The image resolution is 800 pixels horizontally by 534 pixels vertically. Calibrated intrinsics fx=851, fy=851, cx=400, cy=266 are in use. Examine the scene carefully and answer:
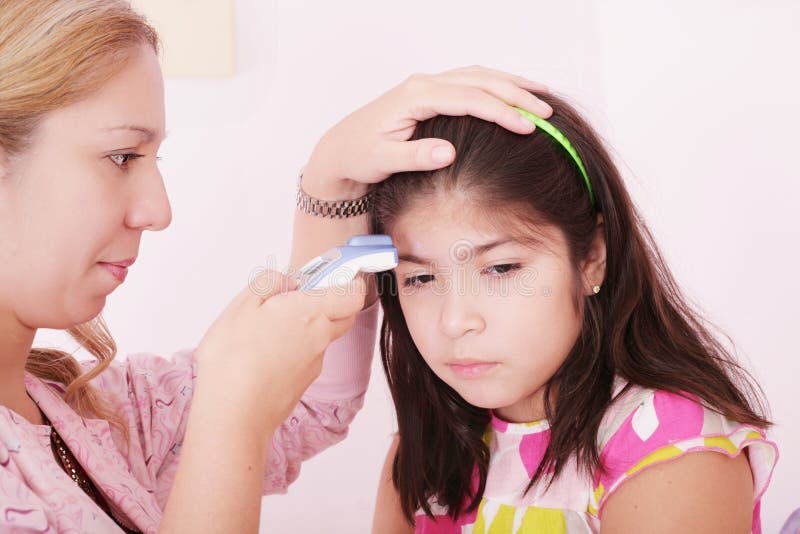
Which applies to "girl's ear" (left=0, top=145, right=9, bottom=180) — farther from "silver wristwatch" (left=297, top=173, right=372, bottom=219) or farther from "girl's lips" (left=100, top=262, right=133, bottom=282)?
"silver wristwatch" (left=297, top=173, right=372, bottom=219)

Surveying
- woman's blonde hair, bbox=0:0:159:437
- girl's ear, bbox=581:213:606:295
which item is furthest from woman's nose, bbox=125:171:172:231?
girl's ear, bbox=581:213:606:295

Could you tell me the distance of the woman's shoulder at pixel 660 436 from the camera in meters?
0.97

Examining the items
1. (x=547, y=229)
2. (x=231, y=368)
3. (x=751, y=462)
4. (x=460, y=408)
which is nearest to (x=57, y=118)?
(x=231, y=368)

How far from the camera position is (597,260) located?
43.9 inches

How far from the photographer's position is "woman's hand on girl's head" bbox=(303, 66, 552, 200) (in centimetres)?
99

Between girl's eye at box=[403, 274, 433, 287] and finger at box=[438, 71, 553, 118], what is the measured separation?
0.24 m

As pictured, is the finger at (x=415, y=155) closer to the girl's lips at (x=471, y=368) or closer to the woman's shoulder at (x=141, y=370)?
the girl's lips at (x=471, y=368)

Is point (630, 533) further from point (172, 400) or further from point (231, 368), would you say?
point (172, 400)

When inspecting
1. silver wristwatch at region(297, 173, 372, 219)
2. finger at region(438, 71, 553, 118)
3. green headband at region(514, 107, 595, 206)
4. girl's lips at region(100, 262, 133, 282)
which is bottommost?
girl's lips at region(100, 262, 133, 282)

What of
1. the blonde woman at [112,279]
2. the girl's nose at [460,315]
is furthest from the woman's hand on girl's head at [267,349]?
the girl's nose at [460,315]

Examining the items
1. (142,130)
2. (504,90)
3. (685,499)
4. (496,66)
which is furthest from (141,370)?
(496,66)

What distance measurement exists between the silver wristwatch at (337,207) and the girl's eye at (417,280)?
0.14 metres

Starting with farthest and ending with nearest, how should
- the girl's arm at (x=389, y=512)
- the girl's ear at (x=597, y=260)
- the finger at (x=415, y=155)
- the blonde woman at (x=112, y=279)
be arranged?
the girl's arm at (x=389, y=512), the girl's ear at (x=597, y=260), the finger at (x=415, y=155), the blonde woman at (x=112, y=279)

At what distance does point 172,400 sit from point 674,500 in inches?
26.1
